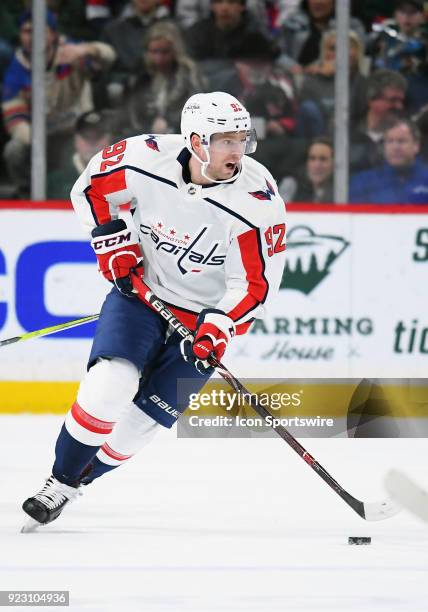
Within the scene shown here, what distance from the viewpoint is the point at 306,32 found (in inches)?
246

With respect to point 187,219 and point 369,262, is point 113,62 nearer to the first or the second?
point 369,262

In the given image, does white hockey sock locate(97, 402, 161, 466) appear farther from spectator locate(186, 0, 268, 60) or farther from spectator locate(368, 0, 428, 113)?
spectator locate(368, 0, 428, 113)

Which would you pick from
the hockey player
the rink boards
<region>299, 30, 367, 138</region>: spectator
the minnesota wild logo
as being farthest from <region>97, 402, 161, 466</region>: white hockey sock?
<region>299, 30, 367, 138</region>: spectator

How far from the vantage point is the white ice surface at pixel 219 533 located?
285 centimetres

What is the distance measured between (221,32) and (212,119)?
8.69 feet

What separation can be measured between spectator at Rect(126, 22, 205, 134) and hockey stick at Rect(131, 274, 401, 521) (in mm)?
2472

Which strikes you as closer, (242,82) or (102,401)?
(102,401)

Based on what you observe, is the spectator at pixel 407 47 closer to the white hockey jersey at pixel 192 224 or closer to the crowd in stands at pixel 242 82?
the crowd in stands at pixel 242 82

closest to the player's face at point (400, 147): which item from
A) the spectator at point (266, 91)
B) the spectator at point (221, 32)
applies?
the spectator at point (266, 91)

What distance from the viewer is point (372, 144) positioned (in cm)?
624

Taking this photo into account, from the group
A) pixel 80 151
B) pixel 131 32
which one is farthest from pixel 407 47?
pixel 80 151

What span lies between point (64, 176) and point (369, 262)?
1.34m

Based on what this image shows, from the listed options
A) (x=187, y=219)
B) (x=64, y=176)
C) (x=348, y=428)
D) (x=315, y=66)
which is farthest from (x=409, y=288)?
(x=187, y=219)

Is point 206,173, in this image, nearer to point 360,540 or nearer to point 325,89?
point 360,540
